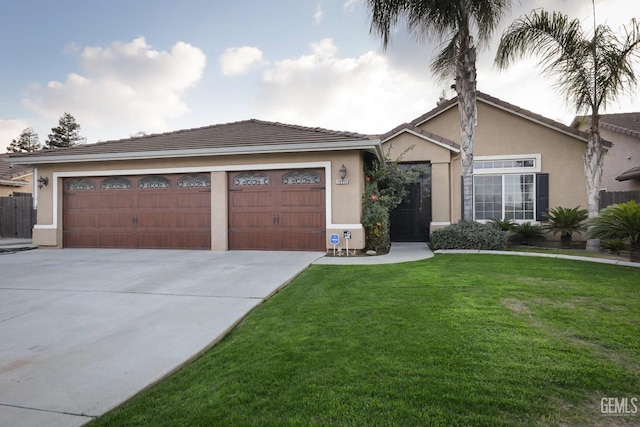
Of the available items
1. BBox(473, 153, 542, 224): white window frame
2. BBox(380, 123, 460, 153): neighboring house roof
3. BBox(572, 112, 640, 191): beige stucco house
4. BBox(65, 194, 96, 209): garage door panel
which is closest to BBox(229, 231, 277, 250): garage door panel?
BBox(65, 194, 96, 209): garage door panel

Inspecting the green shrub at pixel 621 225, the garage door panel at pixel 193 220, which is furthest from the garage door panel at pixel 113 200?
the green shrub at pixel 621 225

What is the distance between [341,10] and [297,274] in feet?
31.3

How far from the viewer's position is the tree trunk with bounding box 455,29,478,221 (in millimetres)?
10164

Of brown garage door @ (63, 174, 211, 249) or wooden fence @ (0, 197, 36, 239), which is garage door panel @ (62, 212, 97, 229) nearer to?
brown garage door @ (63, 174, 211, 249)

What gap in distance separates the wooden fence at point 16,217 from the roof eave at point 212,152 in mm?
5261

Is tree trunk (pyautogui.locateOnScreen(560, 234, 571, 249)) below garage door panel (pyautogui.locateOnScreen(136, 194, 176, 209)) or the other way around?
below

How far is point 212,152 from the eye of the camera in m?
10.1

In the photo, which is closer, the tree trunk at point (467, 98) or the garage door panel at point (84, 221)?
the tree trunk at point (467, 98)

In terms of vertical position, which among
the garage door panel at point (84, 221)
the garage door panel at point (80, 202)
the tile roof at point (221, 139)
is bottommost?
the garage door panel at point (84, 221)

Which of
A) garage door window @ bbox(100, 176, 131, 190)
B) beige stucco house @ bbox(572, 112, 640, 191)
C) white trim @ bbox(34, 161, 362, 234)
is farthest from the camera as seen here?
beige stucco house @ bbox(572, 112, 640, 191)

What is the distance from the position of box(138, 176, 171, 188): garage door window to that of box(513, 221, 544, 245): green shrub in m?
11.1

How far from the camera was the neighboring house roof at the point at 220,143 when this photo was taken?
31.3 feet

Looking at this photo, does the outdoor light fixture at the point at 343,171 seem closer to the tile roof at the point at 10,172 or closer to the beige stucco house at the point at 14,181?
the beige stucco house at the point at 14,181

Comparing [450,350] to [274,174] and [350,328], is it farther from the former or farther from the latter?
[274,174]
